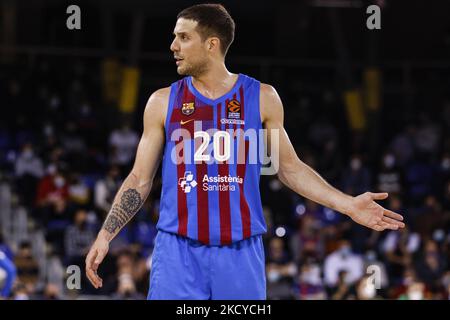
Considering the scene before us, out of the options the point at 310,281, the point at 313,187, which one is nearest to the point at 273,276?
the point at 310,281

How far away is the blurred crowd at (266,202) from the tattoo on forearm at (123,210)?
5633 mm

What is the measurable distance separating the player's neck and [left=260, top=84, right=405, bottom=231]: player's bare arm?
0.72 feet

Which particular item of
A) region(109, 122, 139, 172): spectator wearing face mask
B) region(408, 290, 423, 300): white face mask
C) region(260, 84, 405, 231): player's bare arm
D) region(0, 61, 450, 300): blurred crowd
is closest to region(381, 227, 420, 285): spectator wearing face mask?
region(0, 61, 450, 300): blurred crowd

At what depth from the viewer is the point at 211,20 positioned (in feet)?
18.0

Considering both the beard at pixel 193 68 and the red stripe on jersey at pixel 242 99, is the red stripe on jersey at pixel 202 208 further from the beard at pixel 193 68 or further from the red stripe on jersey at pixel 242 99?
the beard at pixel 193 68

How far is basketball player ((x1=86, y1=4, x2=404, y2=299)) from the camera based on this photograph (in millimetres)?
5168

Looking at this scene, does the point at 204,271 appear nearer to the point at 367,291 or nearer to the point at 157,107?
the point at 157,107

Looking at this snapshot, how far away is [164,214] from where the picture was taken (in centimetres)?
532

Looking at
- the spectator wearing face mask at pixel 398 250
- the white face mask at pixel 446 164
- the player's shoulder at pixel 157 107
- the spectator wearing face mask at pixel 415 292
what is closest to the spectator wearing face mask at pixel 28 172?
the spectator wearing face mask at pixel 398 250

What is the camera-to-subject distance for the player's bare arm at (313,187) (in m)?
5.26

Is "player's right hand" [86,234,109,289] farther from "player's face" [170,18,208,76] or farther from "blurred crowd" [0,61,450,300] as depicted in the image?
"blurred crowd" [0,61,450,300]

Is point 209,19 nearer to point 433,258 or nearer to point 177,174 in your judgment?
point 177,174

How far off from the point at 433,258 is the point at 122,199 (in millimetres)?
10487
